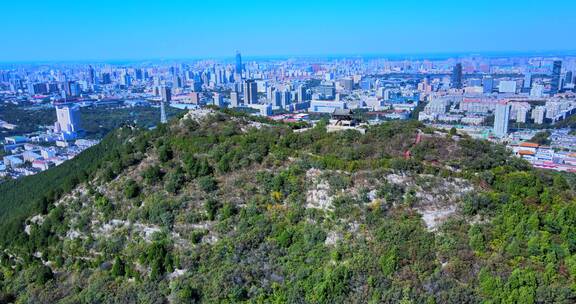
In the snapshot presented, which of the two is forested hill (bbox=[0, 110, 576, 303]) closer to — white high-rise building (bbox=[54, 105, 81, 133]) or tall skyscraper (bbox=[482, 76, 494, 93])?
white high-rise building (bbox=[54, 105, 81, 133])

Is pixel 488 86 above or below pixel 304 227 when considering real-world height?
below

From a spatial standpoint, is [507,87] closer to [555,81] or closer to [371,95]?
[555,81]

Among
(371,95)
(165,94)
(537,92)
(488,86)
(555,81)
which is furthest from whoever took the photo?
(488,86)

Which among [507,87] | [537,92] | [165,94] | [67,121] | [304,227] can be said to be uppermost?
[304,227]

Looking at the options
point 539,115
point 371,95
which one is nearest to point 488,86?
point 371,95

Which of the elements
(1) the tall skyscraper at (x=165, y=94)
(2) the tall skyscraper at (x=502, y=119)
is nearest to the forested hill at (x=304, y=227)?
(2) the tall skyscraper at (x=502, y=119)

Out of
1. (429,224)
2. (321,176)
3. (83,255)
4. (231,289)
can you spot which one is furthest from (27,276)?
(429,224)

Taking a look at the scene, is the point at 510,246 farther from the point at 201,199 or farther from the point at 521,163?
the point at 201,199

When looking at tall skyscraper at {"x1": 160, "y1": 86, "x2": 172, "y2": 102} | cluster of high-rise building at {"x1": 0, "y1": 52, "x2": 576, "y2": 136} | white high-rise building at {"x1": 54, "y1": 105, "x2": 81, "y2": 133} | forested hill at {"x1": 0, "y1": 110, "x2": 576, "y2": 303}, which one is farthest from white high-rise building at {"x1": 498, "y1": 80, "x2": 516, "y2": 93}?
white high-rise building at {"x1": 54, "y1": 105, "x2": 81, "y2": 133}

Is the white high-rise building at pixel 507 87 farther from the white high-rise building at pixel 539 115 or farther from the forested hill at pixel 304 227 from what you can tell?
the forested hill at pixel 304 227
